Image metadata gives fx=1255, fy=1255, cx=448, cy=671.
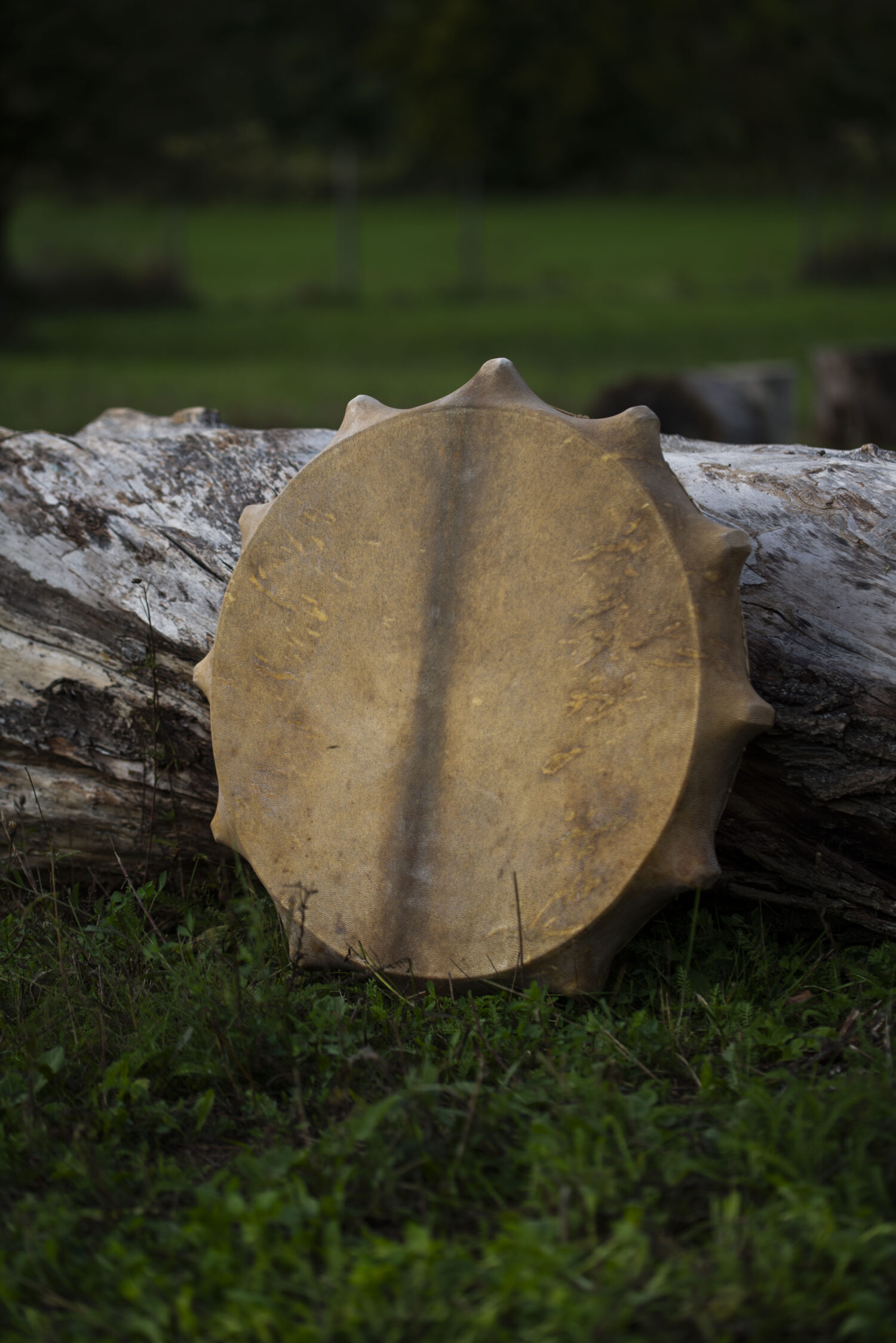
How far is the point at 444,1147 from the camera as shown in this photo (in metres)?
1.88

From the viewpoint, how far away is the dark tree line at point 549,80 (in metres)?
33.5

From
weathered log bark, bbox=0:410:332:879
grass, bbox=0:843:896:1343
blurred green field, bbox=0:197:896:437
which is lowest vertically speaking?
grass, bbox=0:843:896:1343

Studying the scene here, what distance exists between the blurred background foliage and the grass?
6837 millimetres

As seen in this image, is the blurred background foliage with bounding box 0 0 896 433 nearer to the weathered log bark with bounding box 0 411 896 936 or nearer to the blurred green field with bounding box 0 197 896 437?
the blurred green field with bounding box 0 197 896 437

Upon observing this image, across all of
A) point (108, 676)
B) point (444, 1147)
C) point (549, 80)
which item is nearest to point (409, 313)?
point (108, 676)

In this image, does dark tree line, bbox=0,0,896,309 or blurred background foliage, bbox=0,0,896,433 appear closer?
blurred background foliage, bbox=0,0,896,433

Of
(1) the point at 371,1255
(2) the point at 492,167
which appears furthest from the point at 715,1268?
(2) the point at 492,167

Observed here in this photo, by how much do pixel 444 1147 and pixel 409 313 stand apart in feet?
56.2

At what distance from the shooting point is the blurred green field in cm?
1097

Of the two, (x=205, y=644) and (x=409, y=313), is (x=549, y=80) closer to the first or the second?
(x=409, y=313)

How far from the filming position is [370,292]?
2042 cm

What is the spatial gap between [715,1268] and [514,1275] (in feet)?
0.88

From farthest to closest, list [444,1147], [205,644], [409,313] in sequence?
[409,313] < [205,644] < [444,1147]

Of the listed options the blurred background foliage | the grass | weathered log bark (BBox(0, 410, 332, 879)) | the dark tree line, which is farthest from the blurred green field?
the grass
